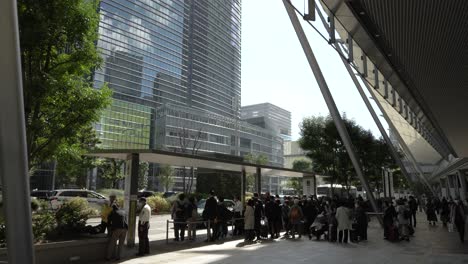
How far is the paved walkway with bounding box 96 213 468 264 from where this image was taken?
33.0ft

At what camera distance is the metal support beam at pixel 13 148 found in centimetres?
489

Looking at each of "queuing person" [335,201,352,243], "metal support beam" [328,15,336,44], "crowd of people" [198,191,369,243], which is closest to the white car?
"crowd of people" [198,191,369,243]

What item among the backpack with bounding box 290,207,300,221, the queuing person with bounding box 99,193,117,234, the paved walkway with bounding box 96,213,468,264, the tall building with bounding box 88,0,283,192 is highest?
the tall building with bounding box 88,0,283,192

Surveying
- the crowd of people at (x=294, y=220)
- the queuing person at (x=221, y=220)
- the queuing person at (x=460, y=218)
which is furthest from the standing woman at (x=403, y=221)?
the queuing person at (x=221, y=220)

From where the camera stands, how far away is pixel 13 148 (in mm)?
4969

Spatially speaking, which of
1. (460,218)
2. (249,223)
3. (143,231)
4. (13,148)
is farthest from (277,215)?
(13,148)

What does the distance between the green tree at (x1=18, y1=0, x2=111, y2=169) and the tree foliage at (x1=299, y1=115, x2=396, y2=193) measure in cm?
2584

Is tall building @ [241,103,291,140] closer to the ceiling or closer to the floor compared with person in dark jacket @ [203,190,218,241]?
closer to the ceiling

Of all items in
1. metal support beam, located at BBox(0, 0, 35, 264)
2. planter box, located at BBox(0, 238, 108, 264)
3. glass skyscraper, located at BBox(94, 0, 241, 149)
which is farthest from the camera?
glass skyscraper, located at BBox(94, 0, 241, 149)

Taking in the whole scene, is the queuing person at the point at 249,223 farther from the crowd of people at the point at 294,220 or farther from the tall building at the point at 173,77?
the tall building at the point at 173,77

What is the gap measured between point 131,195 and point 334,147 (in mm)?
25315

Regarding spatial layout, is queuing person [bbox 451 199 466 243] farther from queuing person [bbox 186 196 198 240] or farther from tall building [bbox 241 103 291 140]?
tall building [bbox 241 103 291 140]

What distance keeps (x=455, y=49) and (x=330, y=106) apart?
11.5 metres

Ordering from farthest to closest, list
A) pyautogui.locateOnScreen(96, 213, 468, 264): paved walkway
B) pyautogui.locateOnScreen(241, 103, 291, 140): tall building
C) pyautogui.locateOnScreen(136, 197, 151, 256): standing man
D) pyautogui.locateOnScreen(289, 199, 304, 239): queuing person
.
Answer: pyautogui.locateOnScreen(241, 103, 291, 140): tall building → pyautogui.locateOnScreen(289, 199, 304, 239): queuing person → pyautogui.locateOnScreen(136, 197, 151, 256): standing man → pyautogui.locateOnScreen(96, 213, 468, 264): paved walkway
